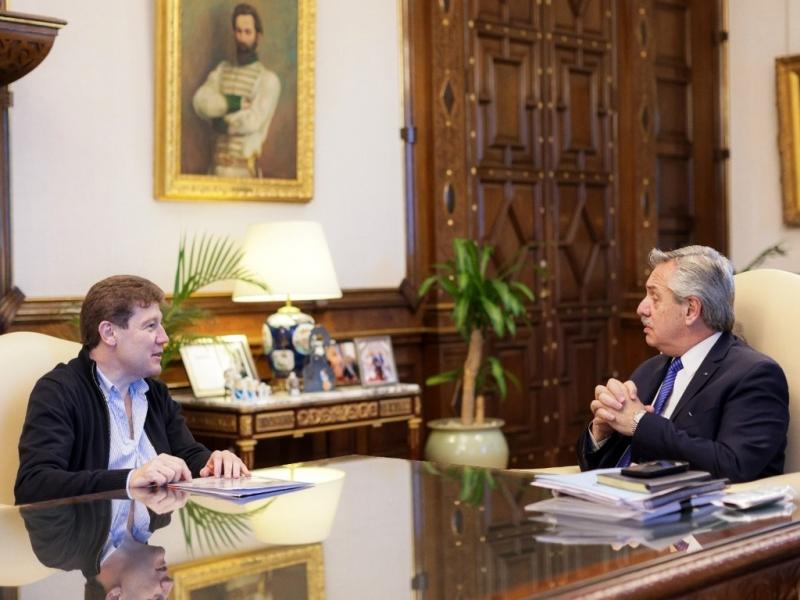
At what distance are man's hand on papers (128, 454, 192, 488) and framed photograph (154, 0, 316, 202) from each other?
283cm

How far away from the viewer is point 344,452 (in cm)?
652

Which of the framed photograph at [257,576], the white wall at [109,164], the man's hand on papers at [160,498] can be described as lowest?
the framed photograph at [257,576]

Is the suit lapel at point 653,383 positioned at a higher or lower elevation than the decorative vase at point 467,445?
higher

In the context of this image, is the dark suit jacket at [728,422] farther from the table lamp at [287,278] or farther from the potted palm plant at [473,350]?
the potted palm plant at [473,350]

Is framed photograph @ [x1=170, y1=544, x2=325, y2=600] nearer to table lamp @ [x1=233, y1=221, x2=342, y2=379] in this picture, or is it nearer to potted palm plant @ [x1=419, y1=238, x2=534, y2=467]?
table lamp @ [x1=233, y1=221, x2=342, y2=379]

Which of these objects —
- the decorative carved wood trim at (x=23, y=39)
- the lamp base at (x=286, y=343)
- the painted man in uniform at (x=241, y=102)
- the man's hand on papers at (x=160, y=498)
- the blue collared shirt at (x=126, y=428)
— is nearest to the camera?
the man's hand on papers at (x=160, y=498)

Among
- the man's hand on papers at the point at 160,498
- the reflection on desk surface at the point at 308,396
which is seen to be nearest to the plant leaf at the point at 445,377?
the reflection on desk surface at the point at 308,396

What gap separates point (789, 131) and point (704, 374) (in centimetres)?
536

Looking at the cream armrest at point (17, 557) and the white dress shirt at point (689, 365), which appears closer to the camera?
the cream armrest at point (17, 557)

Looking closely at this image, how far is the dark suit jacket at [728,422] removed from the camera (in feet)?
11.0

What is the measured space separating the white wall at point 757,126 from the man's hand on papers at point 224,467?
20.0 feet

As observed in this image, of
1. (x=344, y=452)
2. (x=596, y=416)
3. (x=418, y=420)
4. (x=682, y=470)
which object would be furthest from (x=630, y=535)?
(x=344, y=452)

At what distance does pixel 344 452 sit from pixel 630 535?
4267 millimetres

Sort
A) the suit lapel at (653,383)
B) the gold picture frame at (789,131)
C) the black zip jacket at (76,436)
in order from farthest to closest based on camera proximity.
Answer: the gold picture frame at (789,131) → the suit lapel at (653,383) → the black zip jacket at (76,436)
